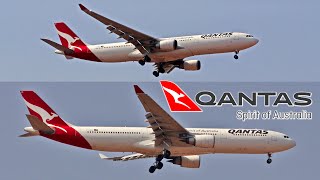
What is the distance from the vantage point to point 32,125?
4119 cm

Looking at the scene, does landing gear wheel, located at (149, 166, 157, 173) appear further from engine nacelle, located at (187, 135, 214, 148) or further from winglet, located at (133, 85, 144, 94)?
winglet, located at (133, 85, 144, 94)

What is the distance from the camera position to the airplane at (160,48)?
135 feet

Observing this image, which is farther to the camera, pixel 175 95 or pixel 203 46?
pixel 175 95

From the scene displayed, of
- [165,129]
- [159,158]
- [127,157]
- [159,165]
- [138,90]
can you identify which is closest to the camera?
[138,90]

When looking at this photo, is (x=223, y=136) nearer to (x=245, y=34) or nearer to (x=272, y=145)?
(x=272, y=145)

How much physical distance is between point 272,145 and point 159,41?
8213mm

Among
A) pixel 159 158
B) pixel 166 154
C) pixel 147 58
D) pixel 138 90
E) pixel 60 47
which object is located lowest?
pixel 159 158

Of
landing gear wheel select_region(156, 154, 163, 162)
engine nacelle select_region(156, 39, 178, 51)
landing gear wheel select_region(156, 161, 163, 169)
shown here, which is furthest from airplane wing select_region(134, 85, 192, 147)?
engine nacelle select_region(156, 39, 178, 51)

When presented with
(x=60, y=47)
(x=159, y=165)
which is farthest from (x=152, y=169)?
(x=60, y=47)

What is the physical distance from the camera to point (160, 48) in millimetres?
41625

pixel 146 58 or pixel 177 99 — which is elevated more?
pixel 146 58

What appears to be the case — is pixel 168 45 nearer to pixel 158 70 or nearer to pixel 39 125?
pixel 158 70

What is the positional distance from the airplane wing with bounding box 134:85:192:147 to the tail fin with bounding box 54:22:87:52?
305 inches

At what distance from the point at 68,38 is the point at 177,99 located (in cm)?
810
